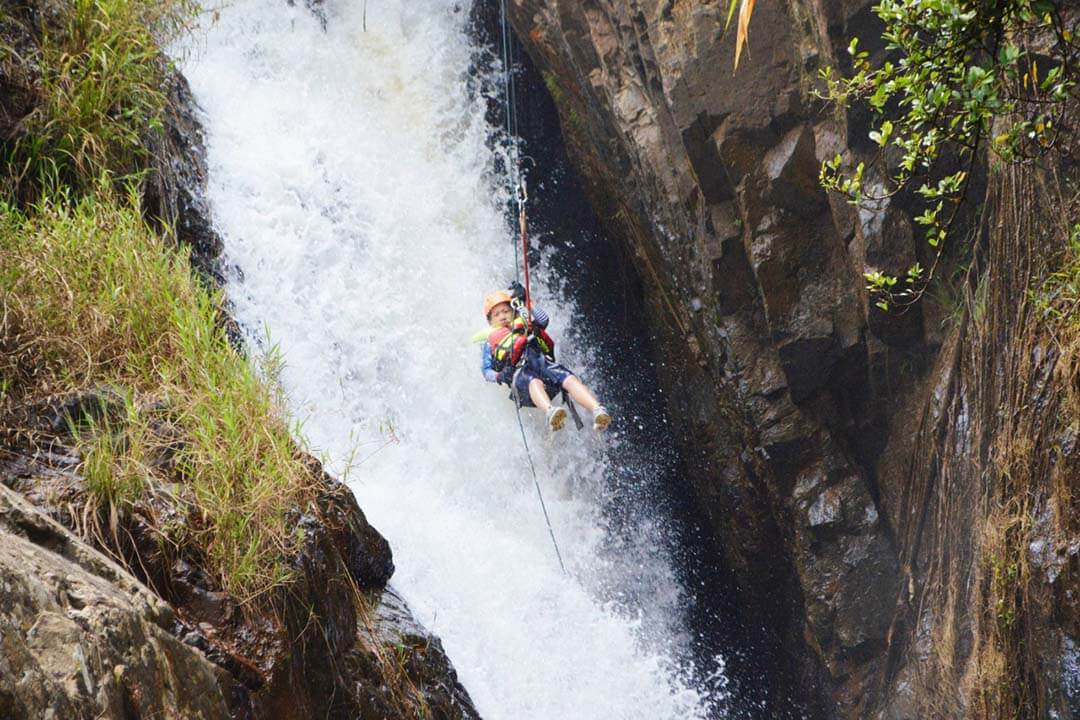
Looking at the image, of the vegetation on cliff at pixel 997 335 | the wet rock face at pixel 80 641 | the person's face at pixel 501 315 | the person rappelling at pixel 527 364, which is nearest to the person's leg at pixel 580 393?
the person rappelling at pixel 527 364

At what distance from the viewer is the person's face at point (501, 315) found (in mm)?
6953

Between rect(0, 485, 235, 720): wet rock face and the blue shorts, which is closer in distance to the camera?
rect(0, 485, 235, 720): wet rock face

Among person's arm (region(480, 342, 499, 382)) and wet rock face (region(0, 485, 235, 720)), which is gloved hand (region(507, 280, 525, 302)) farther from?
wet rock face (region(0, 485, 235, 720))

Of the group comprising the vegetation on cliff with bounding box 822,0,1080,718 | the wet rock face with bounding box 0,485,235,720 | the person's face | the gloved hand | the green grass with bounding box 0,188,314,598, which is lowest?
the wet rock face with bounding box 0,485,235,720

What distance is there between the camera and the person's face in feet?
22.8

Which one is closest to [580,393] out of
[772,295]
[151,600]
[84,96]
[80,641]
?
[772,295]

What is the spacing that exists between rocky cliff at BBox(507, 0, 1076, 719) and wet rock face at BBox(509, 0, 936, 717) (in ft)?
0.04

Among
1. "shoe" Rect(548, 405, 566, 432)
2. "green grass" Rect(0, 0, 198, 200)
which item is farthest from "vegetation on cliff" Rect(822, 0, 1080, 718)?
"green grass" Rect(0, 0, 198, 200)

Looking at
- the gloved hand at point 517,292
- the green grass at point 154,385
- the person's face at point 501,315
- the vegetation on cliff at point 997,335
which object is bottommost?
the green grass at point 154,385

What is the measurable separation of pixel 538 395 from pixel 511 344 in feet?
1.38

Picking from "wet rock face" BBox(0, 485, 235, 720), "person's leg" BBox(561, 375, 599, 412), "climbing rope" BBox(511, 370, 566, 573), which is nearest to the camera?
Result: "wet rock face" BBox(0, 485, 235, 720)

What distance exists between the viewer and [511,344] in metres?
6.57

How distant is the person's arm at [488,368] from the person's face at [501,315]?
27 cm

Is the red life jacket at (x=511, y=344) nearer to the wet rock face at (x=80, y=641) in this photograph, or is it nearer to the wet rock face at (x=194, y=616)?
the wet rock face at (x=194, y=616)
